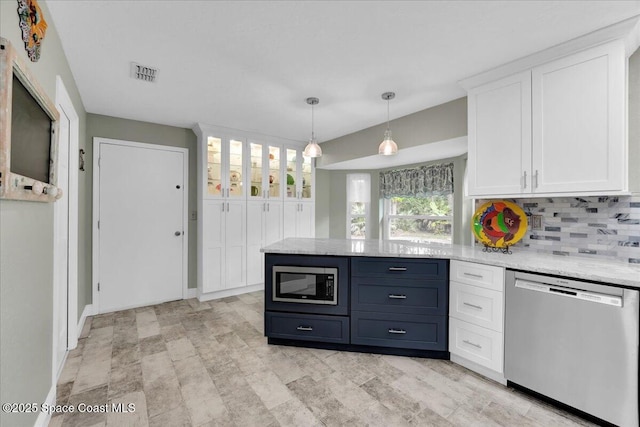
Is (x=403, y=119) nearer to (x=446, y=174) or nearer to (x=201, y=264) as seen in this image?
(x=446, y=174)

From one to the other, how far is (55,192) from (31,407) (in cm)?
111

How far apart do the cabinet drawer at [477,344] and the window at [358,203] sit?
3062 mm

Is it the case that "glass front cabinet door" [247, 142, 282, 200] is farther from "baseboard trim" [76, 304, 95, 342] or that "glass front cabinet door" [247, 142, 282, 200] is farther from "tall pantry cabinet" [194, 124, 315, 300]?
"baseboard trim" [76, 304, 95, 342]

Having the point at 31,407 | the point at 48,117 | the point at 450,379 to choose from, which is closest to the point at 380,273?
the point at 450,379

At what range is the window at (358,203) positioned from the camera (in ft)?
17.3

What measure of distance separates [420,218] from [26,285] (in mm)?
4554

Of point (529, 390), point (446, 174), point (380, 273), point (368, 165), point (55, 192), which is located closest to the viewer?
point (55, 192)

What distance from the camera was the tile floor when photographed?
66.8 inches

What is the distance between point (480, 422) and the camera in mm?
1662

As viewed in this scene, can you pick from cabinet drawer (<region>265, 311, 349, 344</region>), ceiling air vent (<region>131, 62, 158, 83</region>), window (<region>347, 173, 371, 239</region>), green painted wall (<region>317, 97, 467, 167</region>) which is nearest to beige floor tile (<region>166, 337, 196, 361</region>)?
cabinet drawer (<region>265, 311, 349, 344</region>)

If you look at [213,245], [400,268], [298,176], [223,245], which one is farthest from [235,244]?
[400,268]

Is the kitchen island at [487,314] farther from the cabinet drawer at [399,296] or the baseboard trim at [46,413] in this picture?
the baseboard trim at [46,413]

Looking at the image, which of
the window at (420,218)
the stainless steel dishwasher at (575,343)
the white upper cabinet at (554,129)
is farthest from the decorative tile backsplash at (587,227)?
the window at (420,218)

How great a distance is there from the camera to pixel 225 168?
400 centimetres
